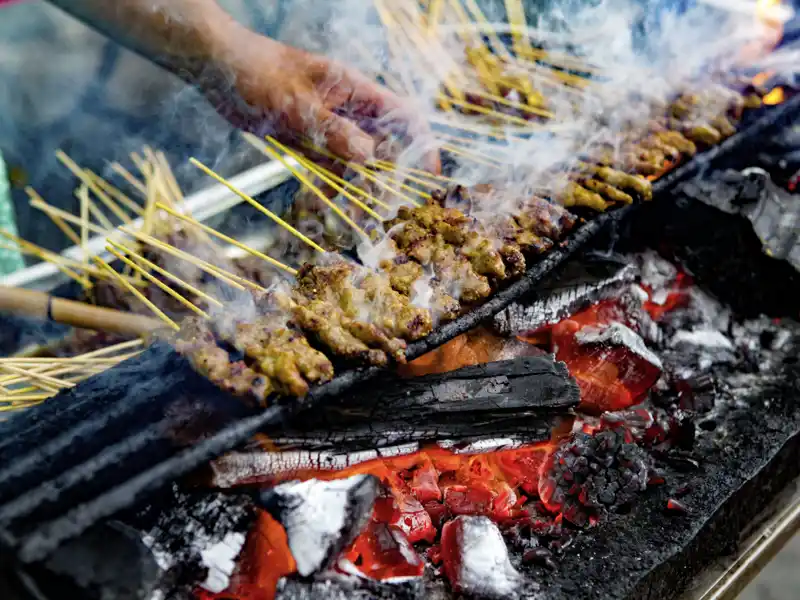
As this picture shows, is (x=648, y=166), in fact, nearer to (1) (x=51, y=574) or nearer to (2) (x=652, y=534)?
(2) (x=652, y=534)

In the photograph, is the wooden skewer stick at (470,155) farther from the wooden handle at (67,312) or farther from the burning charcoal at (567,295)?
the wooden handle at (67,312)

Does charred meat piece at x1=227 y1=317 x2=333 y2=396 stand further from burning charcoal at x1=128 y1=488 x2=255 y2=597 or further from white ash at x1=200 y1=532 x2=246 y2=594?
white ash at x1=200 y1=532 x2=246 y2=594

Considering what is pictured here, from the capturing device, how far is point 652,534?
9.36 ft

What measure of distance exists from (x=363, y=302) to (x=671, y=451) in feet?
5.63

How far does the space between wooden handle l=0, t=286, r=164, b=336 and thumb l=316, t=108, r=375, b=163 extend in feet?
4.47

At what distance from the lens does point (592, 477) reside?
9.93ft

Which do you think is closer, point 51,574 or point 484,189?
point 51,574

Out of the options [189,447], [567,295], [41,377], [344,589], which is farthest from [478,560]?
[41,377]

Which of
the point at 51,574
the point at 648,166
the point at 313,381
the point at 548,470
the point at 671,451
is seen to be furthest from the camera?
the point at 648,166

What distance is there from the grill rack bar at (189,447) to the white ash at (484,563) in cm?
75

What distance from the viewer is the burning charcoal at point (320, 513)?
2420 mm

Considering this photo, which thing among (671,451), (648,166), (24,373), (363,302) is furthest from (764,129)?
(24,373)

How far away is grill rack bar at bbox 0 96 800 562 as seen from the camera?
6.85ft

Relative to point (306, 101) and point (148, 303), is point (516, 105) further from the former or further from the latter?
point (148, 303)
